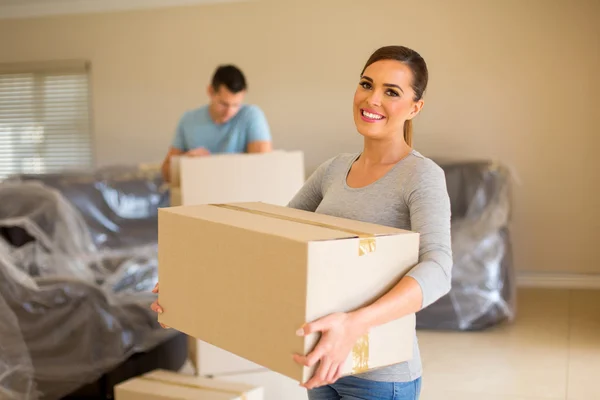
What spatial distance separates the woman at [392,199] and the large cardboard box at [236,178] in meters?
1.15

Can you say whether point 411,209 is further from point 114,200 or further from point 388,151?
point 114,200

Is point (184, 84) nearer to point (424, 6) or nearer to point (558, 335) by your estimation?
point (424, 6)

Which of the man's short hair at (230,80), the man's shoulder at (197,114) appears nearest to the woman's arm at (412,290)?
the man's short hair at (230,80)

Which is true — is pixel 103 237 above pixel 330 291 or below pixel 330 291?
below

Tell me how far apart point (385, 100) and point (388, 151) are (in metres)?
0.09

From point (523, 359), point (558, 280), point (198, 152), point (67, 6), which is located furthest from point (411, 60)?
point (67, 6)

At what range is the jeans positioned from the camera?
1.26m

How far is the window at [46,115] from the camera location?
5566mm

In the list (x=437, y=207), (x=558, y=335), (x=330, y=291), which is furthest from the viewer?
(x=558, y=335)

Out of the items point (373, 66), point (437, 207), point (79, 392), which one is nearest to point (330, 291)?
point (437, 207)

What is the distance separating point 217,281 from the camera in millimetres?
1256

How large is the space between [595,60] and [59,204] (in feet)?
10.6

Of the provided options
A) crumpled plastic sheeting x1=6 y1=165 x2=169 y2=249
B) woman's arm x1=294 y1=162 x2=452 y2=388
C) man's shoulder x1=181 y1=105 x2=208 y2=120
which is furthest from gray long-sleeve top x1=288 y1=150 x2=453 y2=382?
crumpled plastic sheeting x1=6 y1=165 x2=169 y2=249

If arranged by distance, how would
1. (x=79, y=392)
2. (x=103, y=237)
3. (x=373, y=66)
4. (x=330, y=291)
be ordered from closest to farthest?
(x=330, y=291), (x=373, y=66), (x=79, y=392), (x=103, y=237)
